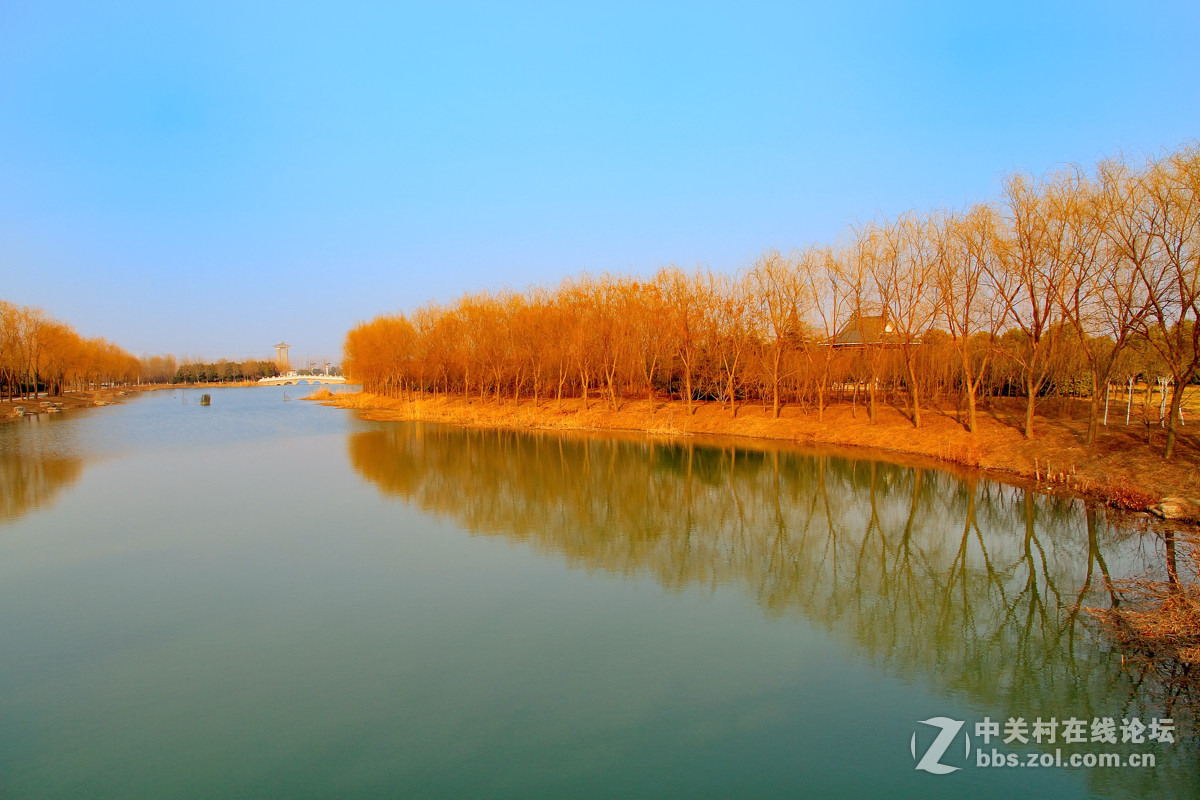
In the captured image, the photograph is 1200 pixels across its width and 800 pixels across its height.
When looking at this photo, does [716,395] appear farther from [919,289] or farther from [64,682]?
[64,682]

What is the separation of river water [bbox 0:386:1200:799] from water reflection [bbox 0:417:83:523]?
282mm

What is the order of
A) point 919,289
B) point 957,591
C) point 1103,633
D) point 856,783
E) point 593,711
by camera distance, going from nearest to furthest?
point 856,783, point 593,711, point 1103,633, point 957,591, point 919,289

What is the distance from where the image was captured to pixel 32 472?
20.3 m

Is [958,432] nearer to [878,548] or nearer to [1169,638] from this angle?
[878,548]

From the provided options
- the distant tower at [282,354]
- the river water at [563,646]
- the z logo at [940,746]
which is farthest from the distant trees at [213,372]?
the z logo at [940,746]

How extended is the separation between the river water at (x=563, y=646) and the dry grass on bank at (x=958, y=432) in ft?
5.64

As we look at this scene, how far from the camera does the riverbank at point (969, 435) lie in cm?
1499

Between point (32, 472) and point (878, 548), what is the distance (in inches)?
922

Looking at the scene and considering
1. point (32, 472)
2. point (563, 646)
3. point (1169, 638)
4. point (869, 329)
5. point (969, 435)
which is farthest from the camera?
point (869, 329)

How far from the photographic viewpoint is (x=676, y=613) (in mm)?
9133

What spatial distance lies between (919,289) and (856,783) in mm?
21975

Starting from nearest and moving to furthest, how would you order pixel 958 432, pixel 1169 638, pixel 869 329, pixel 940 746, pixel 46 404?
pixel 940 746, pixel 1169 638, pixel 958 432, pixel 869 329, pixel 46 404

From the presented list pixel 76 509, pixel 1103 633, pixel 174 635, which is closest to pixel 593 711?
pixel 174 635

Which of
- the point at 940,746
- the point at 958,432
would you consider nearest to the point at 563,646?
the point at 940,746
